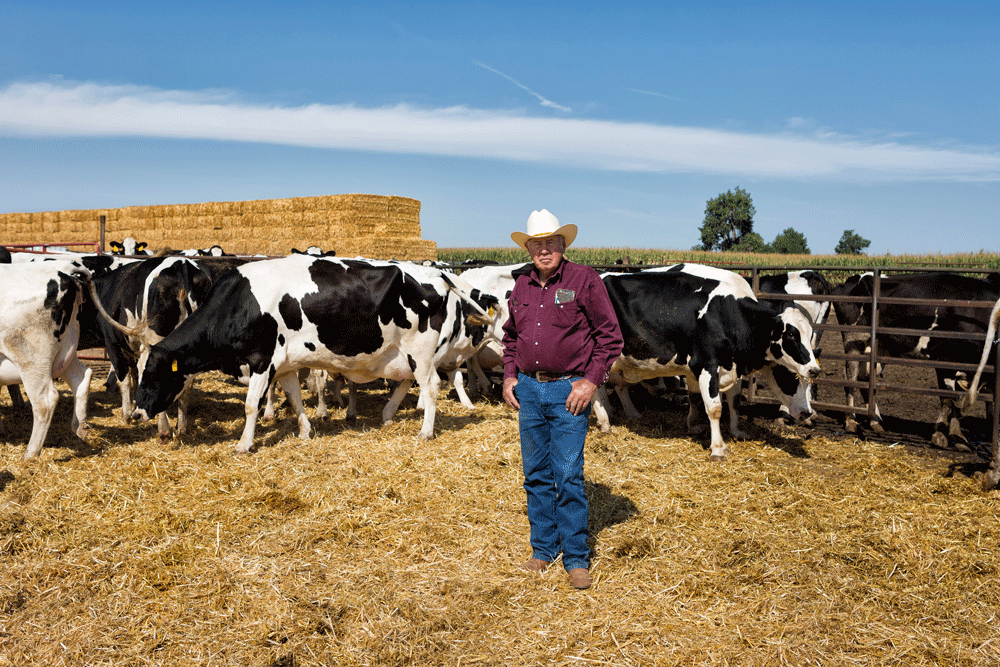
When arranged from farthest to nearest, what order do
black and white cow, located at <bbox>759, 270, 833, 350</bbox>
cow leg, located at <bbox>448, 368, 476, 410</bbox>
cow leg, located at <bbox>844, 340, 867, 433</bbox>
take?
black and white cow, located at <bbox>759, 270, 833, 350</bbox>
cow leg, located at <bbox>448, 368, 476, 410</bbox>
cow leg, located at <bbox>844, 340, 867, 433</bbox>

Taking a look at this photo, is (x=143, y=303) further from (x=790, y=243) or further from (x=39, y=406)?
(x=790, y=243)

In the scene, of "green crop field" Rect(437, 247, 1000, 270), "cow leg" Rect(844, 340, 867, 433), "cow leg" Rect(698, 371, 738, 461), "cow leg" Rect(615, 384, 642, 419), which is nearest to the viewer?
"cow leg" Rect(698, 371, 738, 461)

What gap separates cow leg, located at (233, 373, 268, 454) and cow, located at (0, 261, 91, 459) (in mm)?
1588

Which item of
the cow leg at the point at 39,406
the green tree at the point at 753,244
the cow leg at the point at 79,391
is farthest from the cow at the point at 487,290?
the green tree at the point at 753,244

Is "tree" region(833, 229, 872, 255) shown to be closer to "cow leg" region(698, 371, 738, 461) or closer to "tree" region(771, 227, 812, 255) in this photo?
"tree" region(771, 227, 812, 255)

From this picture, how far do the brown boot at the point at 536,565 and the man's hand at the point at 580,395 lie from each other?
1.08 meters

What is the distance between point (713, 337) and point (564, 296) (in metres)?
4.01

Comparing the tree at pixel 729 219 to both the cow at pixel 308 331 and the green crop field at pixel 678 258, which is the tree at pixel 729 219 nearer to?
the green crop field at pixel 678 258

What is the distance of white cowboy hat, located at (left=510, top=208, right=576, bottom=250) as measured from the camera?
4508 millimetres

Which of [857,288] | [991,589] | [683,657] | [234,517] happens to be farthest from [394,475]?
[857,288]

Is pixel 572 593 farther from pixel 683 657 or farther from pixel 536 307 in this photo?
pixel 536 307

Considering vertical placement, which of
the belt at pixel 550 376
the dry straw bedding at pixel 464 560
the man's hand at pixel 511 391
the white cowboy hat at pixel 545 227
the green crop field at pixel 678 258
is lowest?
the dry straw bedding at pixel 464 560

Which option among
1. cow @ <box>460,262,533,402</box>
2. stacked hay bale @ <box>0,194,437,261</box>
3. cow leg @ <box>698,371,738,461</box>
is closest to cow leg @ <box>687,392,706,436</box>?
cow leg @ <box>698,371,738,461</box>

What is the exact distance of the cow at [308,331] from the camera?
742 centimetres
